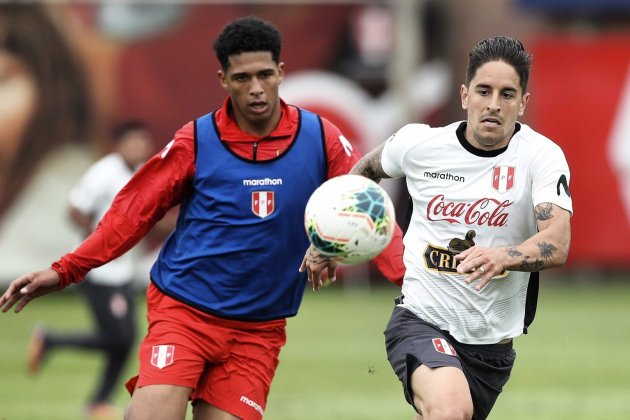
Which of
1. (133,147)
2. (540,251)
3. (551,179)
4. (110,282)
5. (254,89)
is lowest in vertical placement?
(110,282)

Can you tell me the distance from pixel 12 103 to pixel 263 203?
A: 48.9 ft

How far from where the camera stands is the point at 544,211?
638 centimetres

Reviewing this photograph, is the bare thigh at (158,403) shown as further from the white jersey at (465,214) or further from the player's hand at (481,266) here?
the player's hand at (481,266)

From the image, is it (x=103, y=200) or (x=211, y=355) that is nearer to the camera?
(x=211, y=355)

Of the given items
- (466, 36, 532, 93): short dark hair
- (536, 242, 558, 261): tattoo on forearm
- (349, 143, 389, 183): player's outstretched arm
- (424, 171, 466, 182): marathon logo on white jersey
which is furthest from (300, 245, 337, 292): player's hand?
(466, 36, 532, 93): short dark hair

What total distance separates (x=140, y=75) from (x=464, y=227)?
1572cm

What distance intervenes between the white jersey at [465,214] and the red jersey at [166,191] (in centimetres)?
26

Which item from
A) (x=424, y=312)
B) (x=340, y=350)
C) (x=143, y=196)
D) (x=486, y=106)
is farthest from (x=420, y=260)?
(x=340, y=350)

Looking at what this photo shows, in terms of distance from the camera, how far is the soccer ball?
632 centimetres

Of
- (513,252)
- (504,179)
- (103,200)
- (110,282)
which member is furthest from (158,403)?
(103,200)

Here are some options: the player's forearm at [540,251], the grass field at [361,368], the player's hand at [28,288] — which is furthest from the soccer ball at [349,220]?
the grass field at [361,368]

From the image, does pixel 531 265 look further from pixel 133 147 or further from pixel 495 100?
pixel 133 147

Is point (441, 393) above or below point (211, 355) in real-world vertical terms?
above

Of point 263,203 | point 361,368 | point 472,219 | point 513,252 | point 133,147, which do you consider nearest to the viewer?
point 513,252
